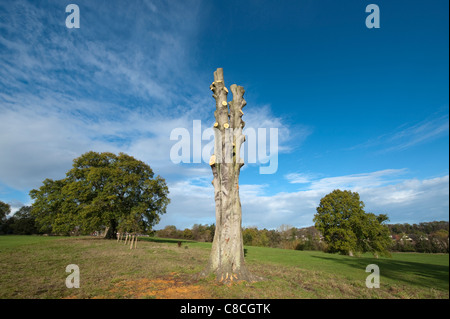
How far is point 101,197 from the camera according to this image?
26.4m

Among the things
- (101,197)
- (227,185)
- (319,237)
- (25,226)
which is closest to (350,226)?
(319,237)

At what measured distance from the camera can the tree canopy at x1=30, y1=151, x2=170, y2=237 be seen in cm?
2570

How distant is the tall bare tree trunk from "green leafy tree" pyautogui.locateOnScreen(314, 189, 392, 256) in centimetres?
2353

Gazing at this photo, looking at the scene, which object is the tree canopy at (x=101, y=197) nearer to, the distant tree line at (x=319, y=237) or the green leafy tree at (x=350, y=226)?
the green leafy tree at (x=350, y=226)

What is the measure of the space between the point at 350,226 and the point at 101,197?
106 feet

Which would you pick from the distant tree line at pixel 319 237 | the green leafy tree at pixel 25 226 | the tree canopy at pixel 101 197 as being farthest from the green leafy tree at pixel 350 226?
the green leafy tree at pixel 25 226

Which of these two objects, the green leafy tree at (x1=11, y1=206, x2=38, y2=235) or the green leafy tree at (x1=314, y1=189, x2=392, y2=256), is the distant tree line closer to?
the green leafy tree at (x1=314, y1=189, x2=392, y2=256)

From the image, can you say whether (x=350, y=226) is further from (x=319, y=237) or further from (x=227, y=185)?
(x=227, y=185)

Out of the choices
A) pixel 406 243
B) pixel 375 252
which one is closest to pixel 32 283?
pixel 406 243

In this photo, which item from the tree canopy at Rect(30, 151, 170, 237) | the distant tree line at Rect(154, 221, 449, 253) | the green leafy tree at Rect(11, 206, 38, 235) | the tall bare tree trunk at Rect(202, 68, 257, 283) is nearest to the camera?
the distant tree line at Rect(154, 221, 449, 253)

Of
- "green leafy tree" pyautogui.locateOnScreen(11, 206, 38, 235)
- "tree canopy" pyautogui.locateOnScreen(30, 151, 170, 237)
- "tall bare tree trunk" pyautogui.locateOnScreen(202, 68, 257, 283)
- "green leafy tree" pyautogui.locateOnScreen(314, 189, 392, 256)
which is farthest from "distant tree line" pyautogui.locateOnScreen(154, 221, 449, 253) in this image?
"green leafy tree" pyautogui.locateOnScreen(11, 206, 38, 235)

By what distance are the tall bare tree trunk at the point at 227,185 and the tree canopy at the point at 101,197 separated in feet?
66.3
